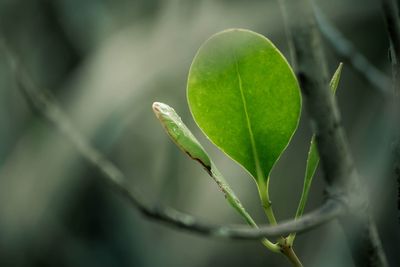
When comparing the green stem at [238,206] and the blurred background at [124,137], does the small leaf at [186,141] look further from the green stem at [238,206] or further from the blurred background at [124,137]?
the blurred background at [124,137]

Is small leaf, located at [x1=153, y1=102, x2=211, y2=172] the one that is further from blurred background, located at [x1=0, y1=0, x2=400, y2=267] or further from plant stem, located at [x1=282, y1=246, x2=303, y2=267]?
blurred background, located at [x1=0, y1=0, x2=400, y2=267]

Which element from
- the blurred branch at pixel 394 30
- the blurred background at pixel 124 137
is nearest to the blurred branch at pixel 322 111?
the blurred branch at pixel 394 30

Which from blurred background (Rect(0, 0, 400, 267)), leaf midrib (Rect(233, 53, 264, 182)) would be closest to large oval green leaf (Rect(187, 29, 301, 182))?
leaf midrib (Rect(233, 53, 264, 182))

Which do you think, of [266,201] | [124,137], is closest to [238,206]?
[266,201]

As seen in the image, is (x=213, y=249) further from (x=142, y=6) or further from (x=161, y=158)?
(x=142, y=6)

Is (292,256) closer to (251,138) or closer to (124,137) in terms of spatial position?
(251,138)
